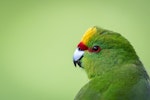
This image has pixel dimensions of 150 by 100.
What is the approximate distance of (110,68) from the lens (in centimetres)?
244

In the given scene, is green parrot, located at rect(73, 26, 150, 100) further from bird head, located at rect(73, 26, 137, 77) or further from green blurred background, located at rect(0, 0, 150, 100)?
green blurred background, located at rect(0, 0, 150, 100)

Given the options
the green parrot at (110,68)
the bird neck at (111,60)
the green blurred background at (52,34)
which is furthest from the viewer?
the green blurred background at (52,34)

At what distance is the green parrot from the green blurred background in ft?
5.03

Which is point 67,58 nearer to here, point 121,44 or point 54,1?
point 54,1

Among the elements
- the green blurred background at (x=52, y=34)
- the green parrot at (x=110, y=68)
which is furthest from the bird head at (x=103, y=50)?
the green blurred background at (x=52, y=34)

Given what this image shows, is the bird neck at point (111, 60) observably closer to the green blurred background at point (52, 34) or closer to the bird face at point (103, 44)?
the bird face at point (103, 44)

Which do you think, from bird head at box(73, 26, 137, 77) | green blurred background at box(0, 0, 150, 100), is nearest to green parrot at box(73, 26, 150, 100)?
bird head at box(73, 26, 137, 77)

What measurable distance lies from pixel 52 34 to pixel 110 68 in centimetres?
178

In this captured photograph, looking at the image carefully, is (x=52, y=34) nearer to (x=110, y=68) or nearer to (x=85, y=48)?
(x=85, y=48)

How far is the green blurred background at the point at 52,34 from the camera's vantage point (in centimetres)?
409

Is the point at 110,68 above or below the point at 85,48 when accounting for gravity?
below

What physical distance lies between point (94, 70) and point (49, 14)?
5.86 feet

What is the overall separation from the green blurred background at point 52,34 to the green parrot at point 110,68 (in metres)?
1.53

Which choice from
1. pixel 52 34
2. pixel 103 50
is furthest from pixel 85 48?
pixel 52 34
